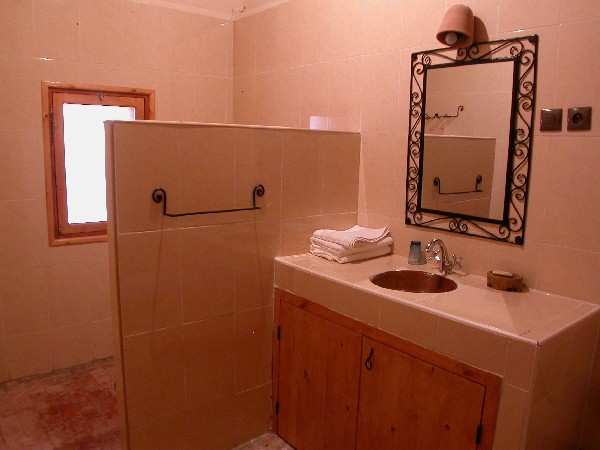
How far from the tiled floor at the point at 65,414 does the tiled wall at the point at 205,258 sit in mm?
358

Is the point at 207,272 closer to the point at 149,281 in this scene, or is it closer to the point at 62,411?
the point at 149,281

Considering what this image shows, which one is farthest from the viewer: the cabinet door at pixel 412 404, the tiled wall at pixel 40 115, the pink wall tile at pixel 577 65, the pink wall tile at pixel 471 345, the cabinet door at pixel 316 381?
the tiled wall at pixel 40 115

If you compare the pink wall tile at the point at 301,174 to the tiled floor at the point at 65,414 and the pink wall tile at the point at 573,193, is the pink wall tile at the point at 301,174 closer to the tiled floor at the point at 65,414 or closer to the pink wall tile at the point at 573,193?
the pink wall tile at the point at 573,193

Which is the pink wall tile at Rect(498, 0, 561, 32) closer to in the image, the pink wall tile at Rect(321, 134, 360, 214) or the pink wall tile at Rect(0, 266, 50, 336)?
the pink wall tile at Rect(321, 134, 360, 214)

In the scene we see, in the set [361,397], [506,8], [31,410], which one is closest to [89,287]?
[31,410]

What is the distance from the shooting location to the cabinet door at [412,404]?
4.94 feet

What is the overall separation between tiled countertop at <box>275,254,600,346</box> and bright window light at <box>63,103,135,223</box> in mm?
1391

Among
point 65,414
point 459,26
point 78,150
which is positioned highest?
point 459,26

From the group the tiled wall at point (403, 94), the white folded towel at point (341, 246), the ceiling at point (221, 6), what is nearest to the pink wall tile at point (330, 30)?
the tiled wall at point (403, 94)

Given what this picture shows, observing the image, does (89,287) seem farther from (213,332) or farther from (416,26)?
(416,26)

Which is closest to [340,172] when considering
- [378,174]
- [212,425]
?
[378,174]

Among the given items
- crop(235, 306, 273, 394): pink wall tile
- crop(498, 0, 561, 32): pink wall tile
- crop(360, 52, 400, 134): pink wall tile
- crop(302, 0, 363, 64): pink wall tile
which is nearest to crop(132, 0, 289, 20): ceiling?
crop(302, 0, 363, 64): pink wall tile

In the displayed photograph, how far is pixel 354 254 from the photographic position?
2188 millimetres

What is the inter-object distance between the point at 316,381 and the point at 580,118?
141cm
